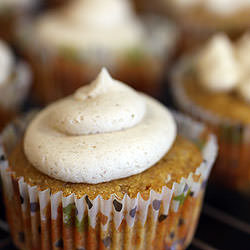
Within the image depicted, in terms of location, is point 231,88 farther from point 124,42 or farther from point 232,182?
point 124,42

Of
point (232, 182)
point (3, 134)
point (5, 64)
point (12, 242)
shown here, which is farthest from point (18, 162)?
point (232, 182)

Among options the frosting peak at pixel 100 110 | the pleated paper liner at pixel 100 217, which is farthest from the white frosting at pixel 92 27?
the pleated paper liner at pixel 100 217

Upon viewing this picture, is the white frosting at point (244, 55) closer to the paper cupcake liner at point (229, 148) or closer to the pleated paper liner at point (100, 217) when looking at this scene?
the paper cupcake liner at point (229, 148)

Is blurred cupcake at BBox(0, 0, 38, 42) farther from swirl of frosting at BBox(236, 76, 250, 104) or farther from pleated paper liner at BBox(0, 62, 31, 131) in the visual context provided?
swirl of frosting at BBox(236, 76, 250, 104)

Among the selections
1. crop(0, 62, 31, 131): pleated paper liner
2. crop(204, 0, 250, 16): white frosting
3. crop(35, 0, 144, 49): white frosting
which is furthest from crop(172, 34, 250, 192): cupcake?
crop(204, 0, 250, 16): white frosting

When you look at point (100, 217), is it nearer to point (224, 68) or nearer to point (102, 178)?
point (102, 178)

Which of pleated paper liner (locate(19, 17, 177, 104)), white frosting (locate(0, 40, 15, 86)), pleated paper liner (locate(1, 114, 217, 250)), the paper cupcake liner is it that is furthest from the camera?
pleated paper liner (locate(19, 17, 177, 104))

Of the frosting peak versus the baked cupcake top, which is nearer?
the frosting peak

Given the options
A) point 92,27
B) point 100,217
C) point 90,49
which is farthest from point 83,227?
point 92,27
